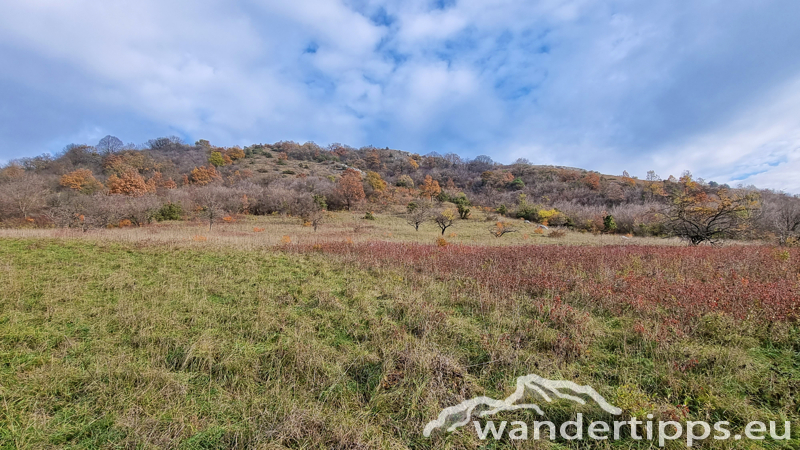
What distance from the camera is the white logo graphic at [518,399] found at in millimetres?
3096

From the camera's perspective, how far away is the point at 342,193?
47.5m

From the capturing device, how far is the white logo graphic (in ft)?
10.2

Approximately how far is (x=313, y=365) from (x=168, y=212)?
38.1 m

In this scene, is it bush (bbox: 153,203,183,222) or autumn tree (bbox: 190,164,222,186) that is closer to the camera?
bush (bbox: 153,203,183,222)

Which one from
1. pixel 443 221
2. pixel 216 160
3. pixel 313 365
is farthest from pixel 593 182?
pixel 216 160

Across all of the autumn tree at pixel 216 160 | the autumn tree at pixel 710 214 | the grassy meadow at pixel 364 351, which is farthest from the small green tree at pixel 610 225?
the autumn tree at pixel 216 160

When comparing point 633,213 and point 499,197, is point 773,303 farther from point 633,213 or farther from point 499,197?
point 499,197

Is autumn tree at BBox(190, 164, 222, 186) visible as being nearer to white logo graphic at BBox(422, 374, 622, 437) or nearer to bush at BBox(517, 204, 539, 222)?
bush at BBox(517, 204, 539, 222)

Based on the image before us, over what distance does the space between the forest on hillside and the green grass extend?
18614 millimetres

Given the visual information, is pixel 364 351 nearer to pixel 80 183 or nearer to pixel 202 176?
pixel 80 183

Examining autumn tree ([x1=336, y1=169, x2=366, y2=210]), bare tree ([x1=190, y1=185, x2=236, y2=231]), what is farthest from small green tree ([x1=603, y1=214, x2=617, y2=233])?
bare tree ([x1=190, y1=185, x2=236, y2=231])

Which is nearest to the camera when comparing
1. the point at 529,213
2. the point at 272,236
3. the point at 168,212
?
the point at 272,236


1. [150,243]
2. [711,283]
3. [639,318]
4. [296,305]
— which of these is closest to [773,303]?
[711,283]

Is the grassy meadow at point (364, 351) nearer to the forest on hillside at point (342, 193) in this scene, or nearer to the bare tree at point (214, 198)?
the forest on hillside at point (342, 193)
